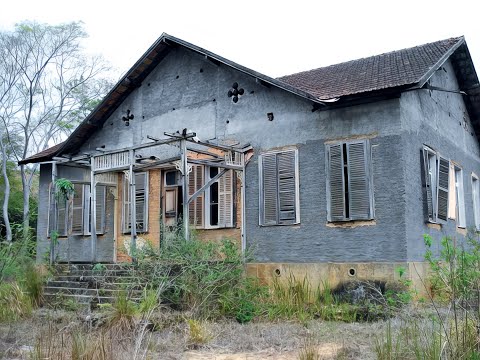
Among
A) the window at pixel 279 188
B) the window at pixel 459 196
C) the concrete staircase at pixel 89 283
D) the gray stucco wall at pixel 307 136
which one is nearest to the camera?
the concrete staircase at pixel 89 283

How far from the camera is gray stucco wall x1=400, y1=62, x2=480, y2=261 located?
1063 cm

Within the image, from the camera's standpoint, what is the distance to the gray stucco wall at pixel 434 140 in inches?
419

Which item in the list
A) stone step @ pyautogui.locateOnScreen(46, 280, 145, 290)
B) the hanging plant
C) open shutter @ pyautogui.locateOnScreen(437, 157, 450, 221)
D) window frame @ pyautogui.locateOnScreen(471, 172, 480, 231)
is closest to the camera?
stone step @ pyautogui.locateOnScreen(46, 280, 145, 290)

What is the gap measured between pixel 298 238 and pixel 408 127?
3208 millimetres

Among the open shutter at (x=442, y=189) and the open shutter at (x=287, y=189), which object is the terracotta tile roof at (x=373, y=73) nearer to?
the open shutter at (x=287, y=189)

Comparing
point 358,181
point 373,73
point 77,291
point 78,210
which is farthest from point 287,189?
point 78,210

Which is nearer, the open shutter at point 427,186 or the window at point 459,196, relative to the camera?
the open shutter at point 427,186

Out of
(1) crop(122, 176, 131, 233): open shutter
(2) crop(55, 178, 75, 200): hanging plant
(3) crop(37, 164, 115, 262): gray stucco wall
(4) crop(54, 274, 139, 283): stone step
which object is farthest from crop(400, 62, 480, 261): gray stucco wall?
(3) crop(37, 164, 115, 262): gray stucco wall

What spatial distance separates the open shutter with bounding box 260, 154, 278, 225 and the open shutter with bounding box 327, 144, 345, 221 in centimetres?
129

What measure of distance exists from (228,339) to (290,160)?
4.83 metres

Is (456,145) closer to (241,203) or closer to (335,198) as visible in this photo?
(335,198)

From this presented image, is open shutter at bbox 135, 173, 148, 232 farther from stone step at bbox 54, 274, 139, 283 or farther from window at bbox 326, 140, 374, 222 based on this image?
window at bbox 326, 140, 374, 222

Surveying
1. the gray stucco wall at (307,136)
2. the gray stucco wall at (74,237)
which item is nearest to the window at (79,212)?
the gray stucco wall at (74,237)

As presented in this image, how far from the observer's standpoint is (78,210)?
15641 millimetres
